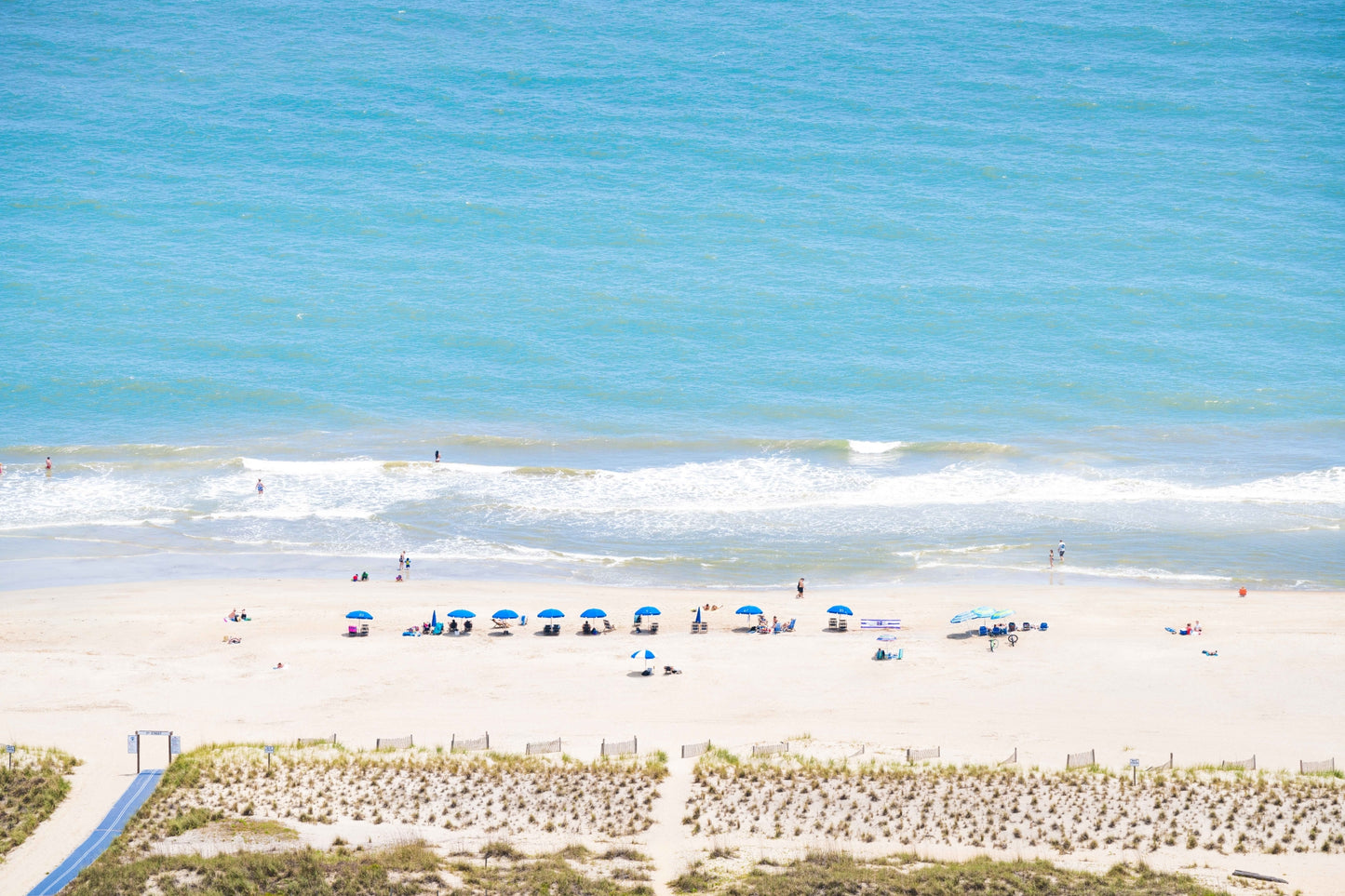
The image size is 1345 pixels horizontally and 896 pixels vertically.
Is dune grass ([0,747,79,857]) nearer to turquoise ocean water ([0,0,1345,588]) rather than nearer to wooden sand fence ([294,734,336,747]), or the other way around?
wooden sand fence ([294,734,336,747])

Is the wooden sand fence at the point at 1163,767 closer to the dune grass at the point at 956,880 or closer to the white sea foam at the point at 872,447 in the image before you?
the dune grass at the point at 956,880

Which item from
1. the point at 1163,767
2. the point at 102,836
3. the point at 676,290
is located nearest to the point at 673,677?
the point at 1163,767

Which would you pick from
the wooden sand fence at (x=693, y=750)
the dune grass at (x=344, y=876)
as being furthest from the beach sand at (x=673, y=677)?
the dune grass at (x=344, y=876)

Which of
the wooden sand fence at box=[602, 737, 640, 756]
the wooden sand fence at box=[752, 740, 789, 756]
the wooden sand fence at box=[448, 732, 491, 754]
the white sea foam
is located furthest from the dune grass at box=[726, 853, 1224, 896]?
the white sea foam

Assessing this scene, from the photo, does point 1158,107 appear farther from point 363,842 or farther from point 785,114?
point 363,842

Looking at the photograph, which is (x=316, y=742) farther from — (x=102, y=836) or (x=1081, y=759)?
(x=1081, y=759)

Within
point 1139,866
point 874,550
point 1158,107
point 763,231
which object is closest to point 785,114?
point 763,231
